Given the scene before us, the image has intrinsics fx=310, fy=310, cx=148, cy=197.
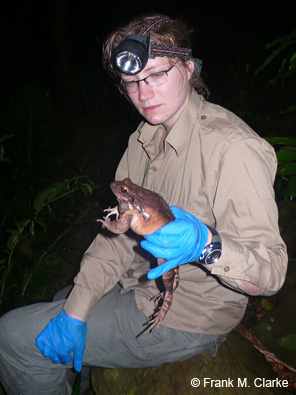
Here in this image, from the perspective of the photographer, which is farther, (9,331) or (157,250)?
(9,331)

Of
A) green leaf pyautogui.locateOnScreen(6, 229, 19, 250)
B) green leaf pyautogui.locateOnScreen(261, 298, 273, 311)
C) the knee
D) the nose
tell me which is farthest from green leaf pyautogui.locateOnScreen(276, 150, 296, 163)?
green leaf pyautogui.locateOnScreen(6, 229, 19, 250)

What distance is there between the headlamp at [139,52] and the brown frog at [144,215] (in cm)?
78

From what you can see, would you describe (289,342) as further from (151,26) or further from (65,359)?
(151,26)

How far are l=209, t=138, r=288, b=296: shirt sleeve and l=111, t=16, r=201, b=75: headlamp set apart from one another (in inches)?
31.5

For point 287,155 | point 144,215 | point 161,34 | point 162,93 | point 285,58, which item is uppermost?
point 161,34

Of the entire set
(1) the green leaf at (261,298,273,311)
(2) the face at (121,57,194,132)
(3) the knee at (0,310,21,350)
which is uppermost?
(2) the face at (121,57,194,132)

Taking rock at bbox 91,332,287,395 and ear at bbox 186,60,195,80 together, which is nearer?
ear at bbox 186,60,195,80

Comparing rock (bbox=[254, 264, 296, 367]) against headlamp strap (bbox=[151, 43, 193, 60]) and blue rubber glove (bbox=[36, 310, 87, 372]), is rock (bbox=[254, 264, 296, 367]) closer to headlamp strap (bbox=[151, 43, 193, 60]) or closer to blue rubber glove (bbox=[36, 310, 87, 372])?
blue rubber glove (bbox=[36, 310, 87, 372])

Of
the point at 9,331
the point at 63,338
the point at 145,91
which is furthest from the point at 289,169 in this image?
the point at 9,331

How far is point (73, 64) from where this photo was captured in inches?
365

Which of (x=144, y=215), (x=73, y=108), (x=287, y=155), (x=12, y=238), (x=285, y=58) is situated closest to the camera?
(x=144, y=215)

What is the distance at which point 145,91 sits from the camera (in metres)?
2.17

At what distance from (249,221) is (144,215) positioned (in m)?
0.65

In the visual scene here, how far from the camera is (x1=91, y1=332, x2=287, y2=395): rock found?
2.48 meters
